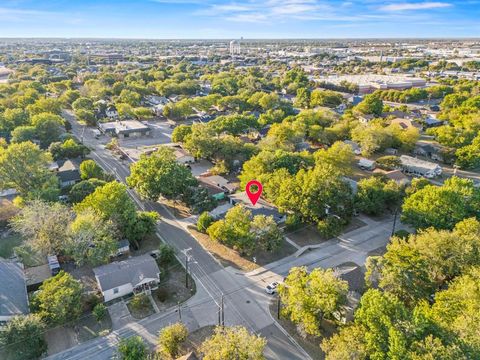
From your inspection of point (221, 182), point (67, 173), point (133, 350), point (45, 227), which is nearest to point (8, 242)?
point (45, 227)

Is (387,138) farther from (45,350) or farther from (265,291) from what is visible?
(45,350)

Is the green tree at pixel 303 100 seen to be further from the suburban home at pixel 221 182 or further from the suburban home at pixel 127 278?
the suburban home at pixel 127 278

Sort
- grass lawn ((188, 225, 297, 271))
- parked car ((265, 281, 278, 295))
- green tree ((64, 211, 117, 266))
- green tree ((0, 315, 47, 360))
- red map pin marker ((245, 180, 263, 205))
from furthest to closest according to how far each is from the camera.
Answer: red map pin marker ((245, 180, 263, 205)) < grass lawn ((188, 225, 297, 271)) < green tree ((64, 211, 117, 266)) < parked car ((265, 281, 278, 295)) < green tree ((0, 315, 47, 360))

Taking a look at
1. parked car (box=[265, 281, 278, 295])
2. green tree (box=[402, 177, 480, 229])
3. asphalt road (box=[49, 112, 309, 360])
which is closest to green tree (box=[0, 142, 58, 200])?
asphalt road (box=[49, 112, 309, 360])

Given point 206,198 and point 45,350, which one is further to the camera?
point 206,198

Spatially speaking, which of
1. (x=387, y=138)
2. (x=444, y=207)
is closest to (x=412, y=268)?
(x=444, y=207)

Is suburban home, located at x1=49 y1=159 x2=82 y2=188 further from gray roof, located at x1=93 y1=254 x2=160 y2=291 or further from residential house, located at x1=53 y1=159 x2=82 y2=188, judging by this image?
gray roof, located at x1=93 y1=254 x2=160 y2=291

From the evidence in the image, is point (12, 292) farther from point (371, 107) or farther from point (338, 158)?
point (371, 107)
